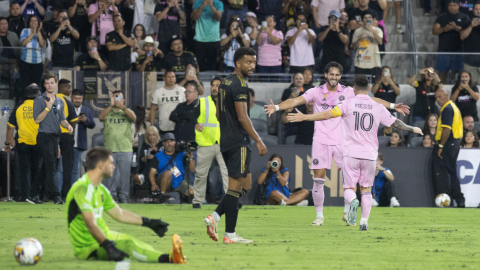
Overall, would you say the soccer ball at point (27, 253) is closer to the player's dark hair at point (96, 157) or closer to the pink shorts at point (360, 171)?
the player's dark hair at point (96, 157)

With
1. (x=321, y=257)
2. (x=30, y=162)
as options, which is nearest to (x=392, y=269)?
(x=321, y=257)

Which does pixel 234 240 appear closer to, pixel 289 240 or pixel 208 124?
pixel 289 240

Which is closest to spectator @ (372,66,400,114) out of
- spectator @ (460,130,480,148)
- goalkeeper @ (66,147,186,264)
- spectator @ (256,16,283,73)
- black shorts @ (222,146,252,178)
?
spectator @ (460,130,480,148)

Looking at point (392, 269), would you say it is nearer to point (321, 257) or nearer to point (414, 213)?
point (321, 257)

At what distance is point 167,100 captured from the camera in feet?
48.3

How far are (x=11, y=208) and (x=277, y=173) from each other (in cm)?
553

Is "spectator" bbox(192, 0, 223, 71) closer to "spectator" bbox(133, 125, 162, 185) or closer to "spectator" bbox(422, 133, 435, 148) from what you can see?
"spectator" bbox(133, 125, 162, 185)

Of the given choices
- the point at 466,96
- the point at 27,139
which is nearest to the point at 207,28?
the point at 27,139

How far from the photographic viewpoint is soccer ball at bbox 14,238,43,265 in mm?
5316

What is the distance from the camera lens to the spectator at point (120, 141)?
44.4 feet

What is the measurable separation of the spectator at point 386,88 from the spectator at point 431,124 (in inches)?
46.9

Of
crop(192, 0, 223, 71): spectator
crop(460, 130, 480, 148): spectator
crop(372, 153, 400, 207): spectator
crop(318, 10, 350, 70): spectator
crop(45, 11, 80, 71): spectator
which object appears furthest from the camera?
crop(192, 0, 223, 71): spectator

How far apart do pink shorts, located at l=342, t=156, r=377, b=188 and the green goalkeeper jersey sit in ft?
13.4

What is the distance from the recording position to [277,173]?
536 inches
